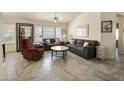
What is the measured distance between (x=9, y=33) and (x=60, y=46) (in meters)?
3.42

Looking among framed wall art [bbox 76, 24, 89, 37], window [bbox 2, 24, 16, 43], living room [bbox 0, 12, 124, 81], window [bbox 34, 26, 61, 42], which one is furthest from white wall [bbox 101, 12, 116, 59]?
window [bbox 2, 24, 16, 43]

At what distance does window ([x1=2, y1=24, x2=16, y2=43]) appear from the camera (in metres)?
7.70

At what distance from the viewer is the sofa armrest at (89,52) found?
5469 millimetres

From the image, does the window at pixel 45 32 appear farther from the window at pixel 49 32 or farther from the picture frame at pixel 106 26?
the picture frame at pixel 106 26

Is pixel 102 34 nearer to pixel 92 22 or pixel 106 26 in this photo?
pixel 106 26

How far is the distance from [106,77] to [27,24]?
6499 millimetres

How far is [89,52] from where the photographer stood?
18.1ft

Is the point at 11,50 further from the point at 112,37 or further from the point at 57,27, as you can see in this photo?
the point at 112,37

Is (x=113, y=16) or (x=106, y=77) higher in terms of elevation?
(x=113, y=16)

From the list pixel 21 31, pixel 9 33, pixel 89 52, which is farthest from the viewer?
pixel 21 31

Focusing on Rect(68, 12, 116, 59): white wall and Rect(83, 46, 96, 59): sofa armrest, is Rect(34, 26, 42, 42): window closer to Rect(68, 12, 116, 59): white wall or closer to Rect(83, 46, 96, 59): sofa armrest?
Rect(68, 12, 116, 59): white wall

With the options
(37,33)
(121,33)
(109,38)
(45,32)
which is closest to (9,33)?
(37,33)
